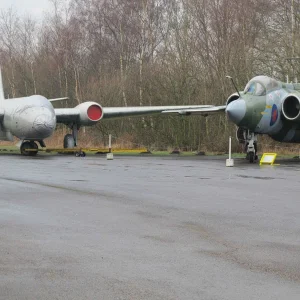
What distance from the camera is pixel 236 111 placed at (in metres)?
19.5

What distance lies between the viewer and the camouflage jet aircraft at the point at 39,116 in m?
24.5

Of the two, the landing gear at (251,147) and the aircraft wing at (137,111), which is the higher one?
the aircraft wing at (137,111)

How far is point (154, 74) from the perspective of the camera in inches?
1299

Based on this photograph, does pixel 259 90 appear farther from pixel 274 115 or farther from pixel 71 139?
pixel 71 139

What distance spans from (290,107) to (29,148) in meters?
11.0

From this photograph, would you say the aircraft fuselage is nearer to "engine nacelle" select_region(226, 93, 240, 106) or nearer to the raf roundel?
"engine nacelle" select_region(226, 93, 240, 106)

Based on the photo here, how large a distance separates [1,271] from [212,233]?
2.39 m

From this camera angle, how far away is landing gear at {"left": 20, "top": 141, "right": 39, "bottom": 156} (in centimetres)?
2592

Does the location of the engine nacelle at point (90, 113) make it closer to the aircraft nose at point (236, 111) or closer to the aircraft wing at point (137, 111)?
the aircraft wing at point (137, 111)

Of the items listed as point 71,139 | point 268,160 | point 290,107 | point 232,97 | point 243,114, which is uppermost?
point 232,97

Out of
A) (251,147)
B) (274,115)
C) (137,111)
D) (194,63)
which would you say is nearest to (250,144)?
(251,147)

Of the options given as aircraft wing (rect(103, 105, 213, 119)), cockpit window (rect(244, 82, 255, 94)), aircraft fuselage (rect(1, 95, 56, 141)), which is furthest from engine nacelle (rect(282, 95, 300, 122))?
aircraft fuselage (rect(1, 95, 56, 141))

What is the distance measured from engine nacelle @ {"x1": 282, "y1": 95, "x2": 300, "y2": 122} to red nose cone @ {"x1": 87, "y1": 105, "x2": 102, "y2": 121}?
377 inches

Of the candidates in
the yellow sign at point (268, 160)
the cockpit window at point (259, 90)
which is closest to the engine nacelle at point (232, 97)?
the cockpit window at point (259, 90)
